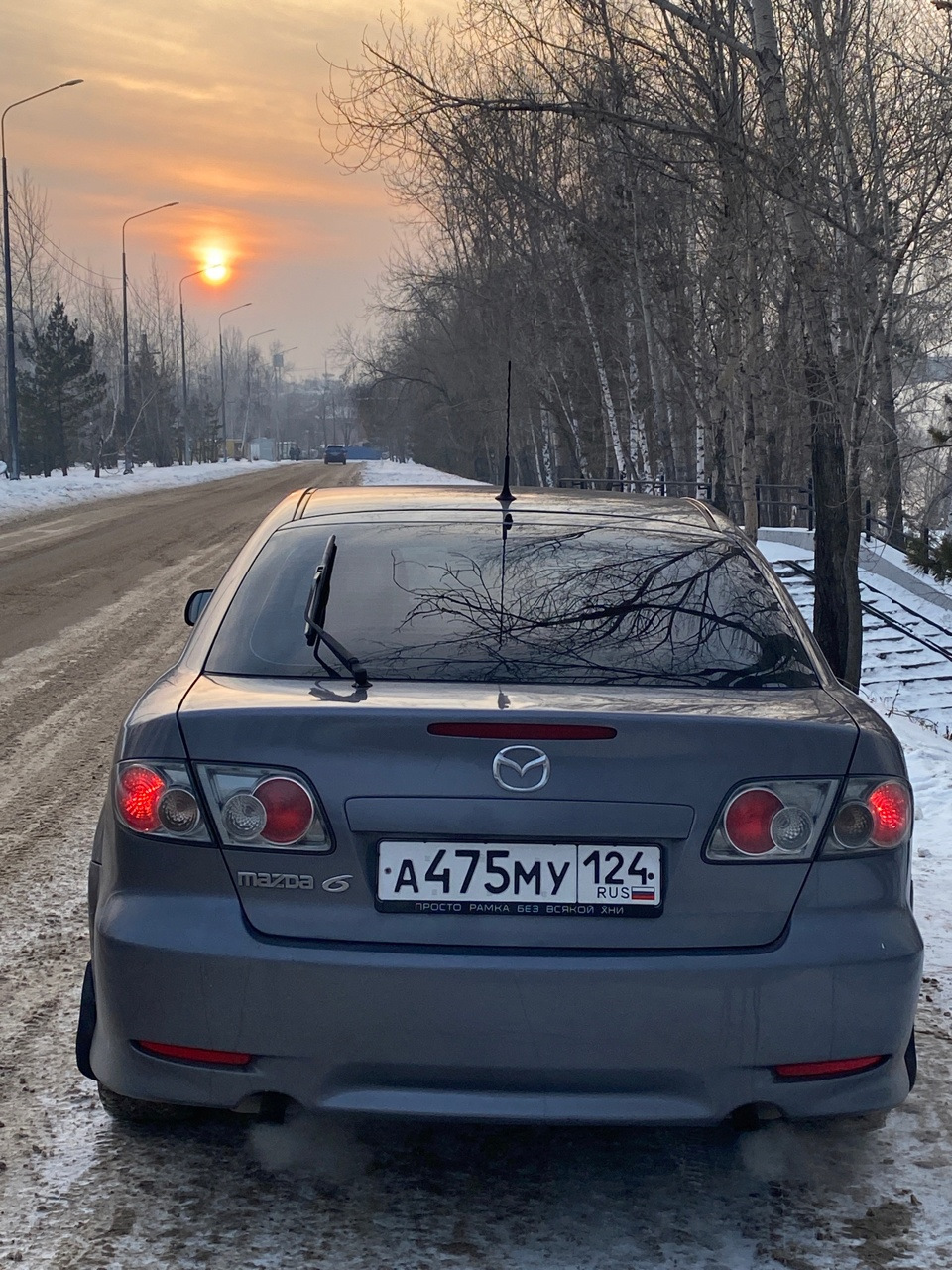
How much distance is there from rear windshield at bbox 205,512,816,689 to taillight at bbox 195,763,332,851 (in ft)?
1.29

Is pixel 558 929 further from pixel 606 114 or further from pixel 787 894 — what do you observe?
pixel 606 114

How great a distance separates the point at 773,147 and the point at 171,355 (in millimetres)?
98612

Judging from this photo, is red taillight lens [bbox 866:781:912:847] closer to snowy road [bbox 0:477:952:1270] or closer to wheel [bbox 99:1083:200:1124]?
snowy road [bbox 0:477:952:1270]

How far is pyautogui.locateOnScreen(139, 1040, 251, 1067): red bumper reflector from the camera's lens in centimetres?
254

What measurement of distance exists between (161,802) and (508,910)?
70 centimetres

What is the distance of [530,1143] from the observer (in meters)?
3.05

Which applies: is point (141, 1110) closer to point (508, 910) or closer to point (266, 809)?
point (266, 809)

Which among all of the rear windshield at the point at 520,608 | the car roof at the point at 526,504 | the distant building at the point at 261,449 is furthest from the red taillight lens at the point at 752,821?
the distant building at the point at 261,449

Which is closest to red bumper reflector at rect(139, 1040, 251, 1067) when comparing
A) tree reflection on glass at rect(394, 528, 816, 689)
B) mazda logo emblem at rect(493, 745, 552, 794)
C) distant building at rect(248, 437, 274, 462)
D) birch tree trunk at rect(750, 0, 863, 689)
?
mazda logo emblem at rect(493, 745, 552, 794)

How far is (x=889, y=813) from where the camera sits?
266 cm

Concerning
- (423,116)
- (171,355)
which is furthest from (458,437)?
(423,116)

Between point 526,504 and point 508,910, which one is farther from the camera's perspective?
point 526,504

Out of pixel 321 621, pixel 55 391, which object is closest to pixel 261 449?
pixel 55 391

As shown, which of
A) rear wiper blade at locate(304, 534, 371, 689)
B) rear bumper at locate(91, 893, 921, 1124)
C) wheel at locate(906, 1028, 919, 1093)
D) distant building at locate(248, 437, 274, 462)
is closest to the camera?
rear bumper at locate(91, 893, 921, 1124)
